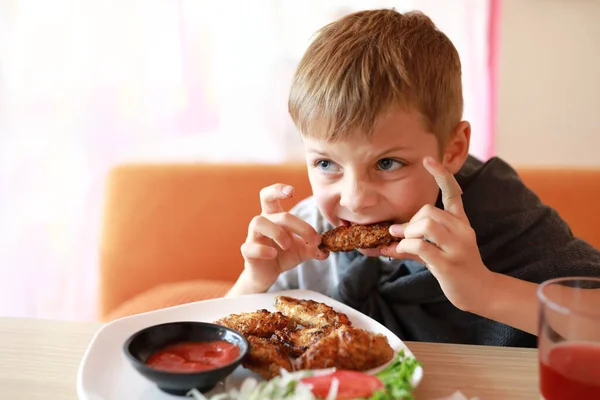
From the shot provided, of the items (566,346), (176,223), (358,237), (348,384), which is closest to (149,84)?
(176,223)

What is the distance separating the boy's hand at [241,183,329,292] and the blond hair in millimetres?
186

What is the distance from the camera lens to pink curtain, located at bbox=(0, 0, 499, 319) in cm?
253

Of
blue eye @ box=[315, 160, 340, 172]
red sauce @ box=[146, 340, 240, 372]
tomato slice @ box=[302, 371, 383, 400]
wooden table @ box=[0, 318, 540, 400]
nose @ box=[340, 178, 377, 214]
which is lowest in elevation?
wooden table @ box=[0, 318, 540, 400]

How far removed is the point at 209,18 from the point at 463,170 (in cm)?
138

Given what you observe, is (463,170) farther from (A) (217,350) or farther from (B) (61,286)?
(B) (61,286)

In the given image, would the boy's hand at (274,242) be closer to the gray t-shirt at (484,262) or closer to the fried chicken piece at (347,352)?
the gray t-shirt at (484,262)

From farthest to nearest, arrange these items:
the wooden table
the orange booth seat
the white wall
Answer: the white wall, the orange booth seat, the wooden table

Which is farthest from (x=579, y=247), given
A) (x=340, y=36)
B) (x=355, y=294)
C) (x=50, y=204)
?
(x=50, y=204)

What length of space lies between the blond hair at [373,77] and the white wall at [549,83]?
1.26 m

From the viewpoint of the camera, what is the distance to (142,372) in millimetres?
892

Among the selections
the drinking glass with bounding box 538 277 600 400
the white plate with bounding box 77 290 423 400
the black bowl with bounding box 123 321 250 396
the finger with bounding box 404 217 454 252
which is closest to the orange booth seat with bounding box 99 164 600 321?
the white plate with bounding box 77 290 423 400

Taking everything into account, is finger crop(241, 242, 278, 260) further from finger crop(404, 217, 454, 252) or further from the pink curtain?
the pink curtain

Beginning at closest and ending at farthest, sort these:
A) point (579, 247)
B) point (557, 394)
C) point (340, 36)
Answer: point (557, 394) → point (340, 36) → point (579, 247)

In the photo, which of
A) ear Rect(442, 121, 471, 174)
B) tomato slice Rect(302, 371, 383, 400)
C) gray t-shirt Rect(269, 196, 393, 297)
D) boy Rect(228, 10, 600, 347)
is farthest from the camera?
gray t-shirt Rect(269, 196, 393, 297)
